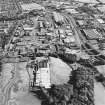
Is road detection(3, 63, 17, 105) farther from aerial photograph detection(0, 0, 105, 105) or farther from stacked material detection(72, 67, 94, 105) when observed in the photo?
stacked material detection(72, 67, 94, 105)

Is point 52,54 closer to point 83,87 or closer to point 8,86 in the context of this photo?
point 8,86

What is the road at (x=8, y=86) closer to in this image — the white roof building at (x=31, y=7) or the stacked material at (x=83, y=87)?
the stacked material at (x=83, y=87)

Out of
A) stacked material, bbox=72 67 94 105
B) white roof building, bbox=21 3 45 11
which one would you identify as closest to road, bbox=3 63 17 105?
stacked material, bbox=72 67 94 105

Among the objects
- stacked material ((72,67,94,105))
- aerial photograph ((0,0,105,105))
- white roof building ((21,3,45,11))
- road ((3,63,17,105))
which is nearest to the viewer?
stacked material ((72,67,94,105))

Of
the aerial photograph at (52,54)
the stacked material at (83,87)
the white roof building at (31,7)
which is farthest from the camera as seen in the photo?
the white roof building at (31,7)

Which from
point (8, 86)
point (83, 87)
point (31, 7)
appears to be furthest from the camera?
point (31, 7)

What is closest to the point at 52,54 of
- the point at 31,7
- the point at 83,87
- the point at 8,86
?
the point at 8,86

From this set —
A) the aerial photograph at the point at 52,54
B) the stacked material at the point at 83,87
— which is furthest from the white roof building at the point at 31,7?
the stacked material at the point at 83,87
